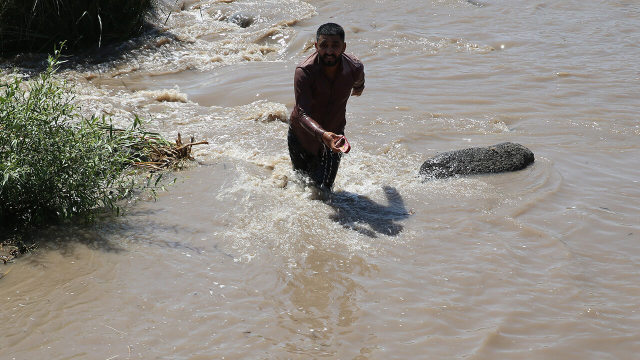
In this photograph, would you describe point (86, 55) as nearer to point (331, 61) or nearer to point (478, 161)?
point (331, 61)

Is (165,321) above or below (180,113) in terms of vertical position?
below

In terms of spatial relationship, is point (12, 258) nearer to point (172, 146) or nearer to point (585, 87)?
point (172, 146)

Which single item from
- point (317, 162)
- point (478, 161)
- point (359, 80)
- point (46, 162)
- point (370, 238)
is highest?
point (359, 80)

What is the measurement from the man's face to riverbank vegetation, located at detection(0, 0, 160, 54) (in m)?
5.30

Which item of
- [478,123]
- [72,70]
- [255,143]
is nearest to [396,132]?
[478,123]

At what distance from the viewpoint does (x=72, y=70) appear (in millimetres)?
8391

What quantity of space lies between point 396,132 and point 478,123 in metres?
0.99

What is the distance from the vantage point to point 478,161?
17.7ft

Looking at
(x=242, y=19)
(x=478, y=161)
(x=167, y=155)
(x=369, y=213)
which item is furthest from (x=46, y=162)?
(x=242, y=19)

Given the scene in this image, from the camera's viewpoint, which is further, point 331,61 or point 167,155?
point 167,155

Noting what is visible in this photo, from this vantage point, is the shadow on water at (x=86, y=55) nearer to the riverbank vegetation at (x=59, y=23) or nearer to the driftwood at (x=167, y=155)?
the riverbank vegetation at (x=59, y=23)

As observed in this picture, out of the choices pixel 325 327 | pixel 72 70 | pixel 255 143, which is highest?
pixel 72 70

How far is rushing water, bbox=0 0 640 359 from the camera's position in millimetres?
3123

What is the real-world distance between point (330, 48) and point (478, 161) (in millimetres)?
1978
